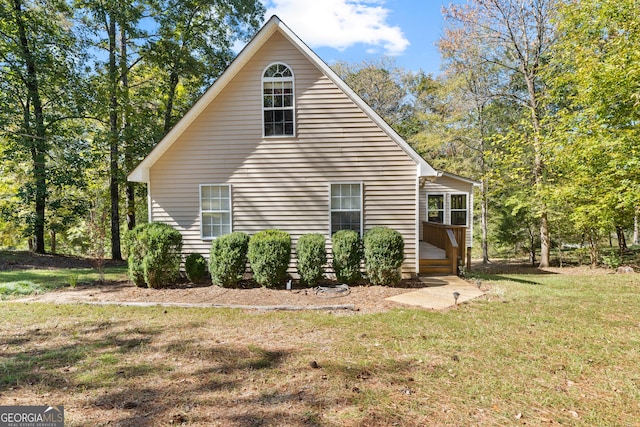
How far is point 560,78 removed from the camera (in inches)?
418

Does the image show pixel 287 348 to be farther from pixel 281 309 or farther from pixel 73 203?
pixel 73 203

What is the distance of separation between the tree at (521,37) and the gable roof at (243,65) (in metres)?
7.08

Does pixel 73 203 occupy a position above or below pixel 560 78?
below

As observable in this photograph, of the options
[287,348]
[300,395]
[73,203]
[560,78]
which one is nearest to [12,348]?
[287,348]

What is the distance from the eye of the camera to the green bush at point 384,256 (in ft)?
24.1

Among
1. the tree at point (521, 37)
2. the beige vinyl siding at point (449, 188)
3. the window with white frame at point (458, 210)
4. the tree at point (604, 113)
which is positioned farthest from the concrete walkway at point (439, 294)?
the tree at point (521, 37)

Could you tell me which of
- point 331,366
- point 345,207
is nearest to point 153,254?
point 345,207

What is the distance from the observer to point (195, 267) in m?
8.12

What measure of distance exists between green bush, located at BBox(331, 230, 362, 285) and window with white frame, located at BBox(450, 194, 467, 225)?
862 centimetres

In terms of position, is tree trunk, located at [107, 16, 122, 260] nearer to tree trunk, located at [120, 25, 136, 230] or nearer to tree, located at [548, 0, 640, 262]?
tree trunk, located at [120, 25, 136, 230]

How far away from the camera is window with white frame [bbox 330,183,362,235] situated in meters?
8.52

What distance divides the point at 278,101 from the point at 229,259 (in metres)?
4.41

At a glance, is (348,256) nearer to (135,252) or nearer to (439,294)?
(439,294)

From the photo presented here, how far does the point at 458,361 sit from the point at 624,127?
918 centimetres
